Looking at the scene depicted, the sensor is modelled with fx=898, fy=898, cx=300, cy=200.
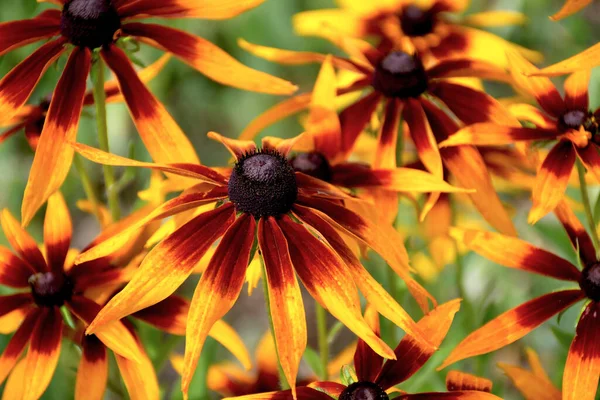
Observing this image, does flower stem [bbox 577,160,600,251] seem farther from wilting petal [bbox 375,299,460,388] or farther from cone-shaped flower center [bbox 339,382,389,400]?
cone-shaped flower center [bbox 339,382,389,400]

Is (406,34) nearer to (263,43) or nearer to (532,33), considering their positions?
(263,43)

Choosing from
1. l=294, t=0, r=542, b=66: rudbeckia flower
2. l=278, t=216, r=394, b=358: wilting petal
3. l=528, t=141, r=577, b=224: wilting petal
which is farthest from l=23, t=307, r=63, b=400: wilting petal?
l=294, t=0, r=542, b=66: rudbeckia flower

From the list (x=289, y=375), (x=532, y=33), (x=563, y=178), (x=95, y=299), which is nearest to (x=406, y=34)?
(x=563, y=178)

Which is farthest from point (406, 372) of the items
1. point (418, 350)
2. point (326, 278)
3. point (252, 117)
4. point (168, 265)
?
point (252, 117)

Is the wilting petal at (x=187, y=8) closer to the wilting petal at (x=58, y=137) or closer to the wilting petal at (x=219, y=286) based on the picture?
the wilting petal at (x=58, y=137)

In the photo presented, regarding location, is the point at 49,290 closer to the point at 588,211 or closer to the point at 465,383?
the point at 465,383

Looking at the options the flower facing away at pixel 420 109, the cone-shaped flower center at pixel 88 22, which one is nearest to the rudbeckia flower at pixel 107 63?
the cone-shaped flower center at pixel 88 22

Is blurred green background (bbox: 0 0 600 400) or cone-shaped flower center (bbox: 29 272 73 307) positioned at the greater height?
blurred green background (bbox: 0 0 600 400)

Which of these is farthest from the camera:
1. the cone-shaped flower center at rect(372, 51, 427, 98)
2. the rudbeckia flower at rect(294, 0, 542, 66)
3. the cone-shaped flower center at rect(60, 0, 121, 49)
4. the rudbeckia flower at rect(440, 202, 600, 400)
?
the rudbeckia flower at rect(294, 0, 542, 66)
